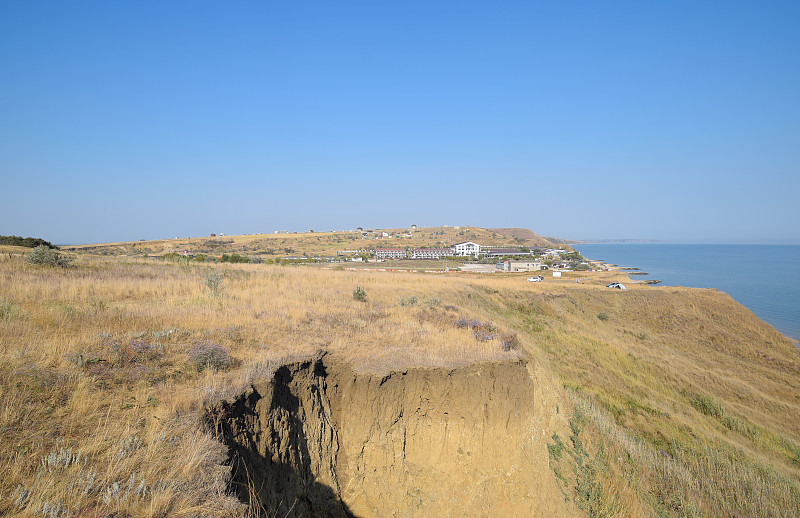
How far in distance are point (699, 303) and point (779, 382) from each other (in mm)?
16362

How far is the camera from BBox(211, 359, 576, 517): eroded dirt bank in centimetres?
777

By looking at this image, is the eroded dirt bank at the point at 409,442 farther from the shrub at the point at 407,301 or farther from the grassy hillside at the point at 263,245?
the grassy hillside at the point at 263,245

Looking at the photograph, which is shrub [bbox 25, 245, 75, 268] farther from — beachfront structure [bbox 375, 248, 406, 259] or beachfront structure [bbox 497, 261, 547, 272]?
beachfront structure [bbox 375, 248, 406, 259]

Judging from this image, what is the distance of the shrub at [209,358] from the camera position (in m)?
7.06

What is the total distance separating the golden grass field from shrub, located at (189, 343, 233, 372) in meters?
0.15

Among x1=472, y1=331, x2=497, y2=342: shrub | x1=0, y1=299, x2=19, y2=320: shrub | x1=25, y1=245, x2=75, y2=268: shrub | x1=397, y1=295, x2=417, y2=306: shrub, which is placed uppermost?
x1=25, y1=245, x2=75, y2=268: shrub

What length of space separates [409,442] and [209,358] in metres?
5.75

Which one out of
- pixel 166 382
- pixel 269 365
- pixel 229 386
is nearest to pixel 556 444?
pixel 269 365

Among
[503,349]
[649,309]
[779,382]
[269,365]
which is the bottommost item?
[779,382]

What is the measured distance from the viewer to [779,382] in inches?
885

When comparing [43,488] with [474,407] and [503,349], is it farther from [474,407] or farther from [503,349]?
[503,349]

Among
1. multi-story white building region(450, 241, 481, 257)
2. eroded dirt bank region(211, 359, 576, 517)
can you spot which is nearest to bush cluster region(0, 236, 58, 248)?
eroded dirt bank region(211, 359, 576, 517)

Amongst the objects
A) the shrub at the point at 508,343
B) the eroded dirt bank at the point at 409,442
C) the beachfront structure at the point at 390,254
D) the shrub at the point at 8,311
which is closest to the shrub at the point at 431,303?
the shrub at the point at 508,343

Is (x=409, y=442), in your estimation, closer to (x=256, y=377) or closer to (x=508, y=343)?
(x=256, y=377)
